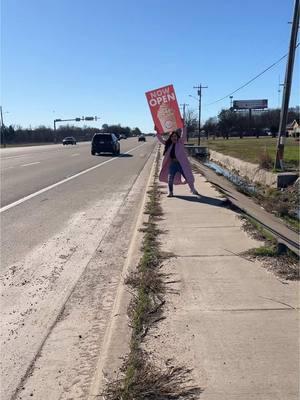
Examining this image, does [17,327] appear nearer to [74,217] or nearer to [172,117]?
[74,217]

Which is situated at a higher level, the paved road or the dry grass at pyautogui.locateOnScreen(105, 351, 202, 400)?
the dry grass at pyautogui.locateOnScreen(105, 351, 202, 400)

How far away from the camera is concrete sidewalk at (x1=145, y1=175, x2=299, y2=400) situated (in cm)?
345

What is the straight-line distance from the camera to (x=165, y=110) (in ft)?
40.6

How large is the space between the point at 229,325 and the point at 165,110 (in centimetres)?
868

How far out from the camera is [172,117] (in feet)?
40.5

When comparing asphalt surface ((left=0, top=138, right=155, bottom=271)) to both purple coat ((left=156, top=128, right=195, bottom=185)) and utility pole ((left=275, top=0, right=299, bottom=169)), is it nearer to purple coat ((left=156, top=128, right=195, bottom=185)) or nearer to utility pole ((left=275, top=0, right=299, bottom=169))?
purple coat ((left=156, top=128, right=195, bottom=185))

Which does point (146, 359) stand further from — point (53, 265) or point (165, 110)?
point (165, 110)

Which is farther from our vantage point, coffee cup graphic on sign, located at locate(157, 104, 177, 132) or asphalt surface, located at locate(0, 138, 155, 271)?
coffee cup graphic on sign, located at locate(157, 104, 177, 132)

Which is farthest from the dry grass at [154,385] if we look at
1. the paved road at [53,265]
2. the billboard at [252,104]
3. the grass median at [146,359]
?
the billboard at [252,104]

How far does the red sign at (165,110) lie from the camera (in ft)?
40.4

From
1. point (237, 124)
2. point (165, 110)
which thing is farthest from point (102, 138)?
point (237, 124)

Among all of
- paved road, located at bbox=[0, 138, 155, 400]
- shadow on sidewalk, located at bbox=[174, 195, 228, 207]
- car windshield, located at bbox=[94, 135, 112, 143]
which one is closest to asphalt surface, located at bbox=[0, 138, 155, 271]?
paved road, located at bbox=[0, 138, 155, 400]

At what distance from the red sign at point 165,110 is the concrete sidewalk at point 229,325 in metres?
5.49

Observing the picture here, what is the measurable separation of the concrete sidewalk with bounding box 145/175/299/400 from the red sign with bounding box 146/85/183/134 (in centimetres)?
549
